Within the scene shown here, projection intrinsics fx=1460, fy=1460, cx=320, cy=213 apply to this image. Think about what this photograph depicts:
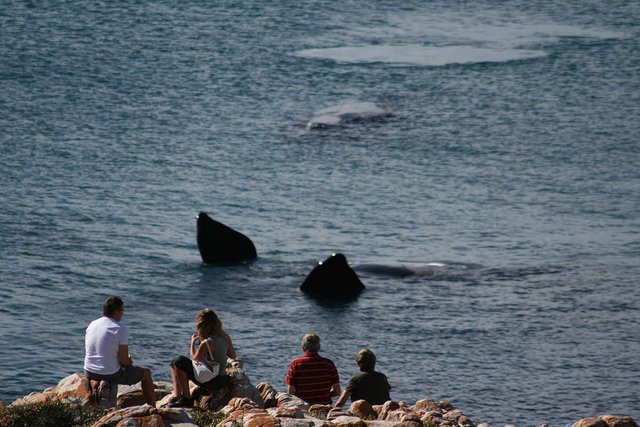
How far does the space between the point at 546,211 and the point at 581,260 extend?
868 cm

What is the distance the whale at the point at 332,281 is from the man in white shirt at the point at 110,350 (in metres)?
23.4

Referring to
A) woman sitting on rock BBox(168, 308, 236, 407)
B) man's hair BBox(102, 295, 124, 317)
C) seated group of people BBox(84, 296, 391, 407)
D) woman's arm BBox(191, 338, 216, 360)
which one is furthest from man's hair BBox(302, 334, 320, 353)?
man's hair BBox(102, 295, 124, 317)

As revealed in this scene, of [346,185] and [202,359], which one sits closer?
[202,359]

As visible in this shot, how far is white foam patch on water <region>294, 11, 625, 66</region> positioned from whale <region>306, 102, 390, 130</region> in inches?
325

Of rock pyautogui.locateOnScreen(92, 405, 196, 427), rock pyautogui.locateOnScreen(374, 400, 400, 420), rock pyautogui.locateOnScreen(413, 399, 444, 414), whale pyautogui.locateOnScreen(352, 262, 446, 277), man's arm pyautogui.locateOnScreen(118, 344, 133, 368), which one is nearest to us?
rock pyautogui.locateOnScreen(92, 405, 196, 427)

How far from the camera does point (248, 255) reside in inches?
2030

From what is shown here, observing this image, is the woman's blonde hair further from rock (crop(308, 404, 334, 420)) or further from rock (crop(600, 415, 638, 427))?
rock (crop(600, 415, 638, 427))

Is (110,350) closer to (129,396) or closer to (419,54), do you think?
(129,396)

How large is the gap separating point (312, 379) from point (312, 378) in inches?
0.7

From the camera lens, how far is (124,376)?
23.7 m

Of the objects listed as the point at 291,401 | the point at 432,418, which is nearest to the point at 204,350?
the point at 291,401

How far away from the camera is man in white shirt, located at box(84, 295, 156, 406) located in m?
23.5

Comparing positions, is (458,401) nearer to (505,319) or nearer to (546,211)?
(505,319)

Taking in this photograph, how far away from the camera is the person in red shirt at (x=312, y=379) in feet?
83.7
